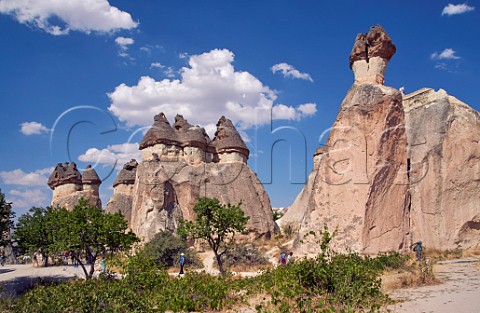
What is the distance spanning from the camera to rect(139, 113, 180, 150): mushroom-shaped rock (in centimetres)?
2752

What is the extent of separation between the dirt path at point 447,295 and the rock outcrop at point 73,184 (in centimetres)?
2874

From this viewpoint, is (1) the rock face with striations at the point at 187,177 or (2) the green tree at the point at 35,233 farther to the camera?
(1) the rock face with striations at the point at 187,177

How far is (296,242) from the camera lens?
13.3 meters

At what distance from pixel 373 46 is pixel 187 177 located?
1649 centimetres

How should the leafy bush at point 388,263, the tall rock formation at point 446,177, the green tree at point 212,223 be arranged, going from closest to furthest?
the leafy bush at point 388,263
the tall rock formation at point 446,177
the green tree at point 212,223

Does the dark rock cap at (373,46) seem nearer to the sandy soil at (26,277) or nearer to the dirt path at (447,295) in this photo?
the dirt path at (447,295)

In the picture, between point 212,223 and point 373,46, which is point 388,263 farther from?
point 373,46

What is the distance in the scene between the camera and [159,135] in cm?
2769

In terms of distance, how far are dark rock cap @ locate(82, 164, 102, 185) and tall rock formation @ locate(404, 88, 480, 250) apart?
88.2 ft

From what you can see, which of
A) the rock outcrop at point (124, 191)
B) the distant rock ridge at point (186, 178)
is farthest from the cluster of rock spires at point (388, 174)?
the rock outcrop at point (124, 191)

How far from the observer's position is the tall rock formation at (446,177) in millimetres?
12992

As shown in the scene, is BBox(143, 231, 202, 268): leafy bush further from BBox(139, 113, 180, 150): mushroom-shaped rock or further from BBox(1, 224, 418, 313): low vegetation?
BBox(1, 224, 418, 313): low vegetation

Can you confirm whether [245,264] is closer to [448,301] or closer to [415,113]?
[415,113]

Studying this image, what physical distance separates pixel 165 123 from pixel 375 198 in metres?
20.0
